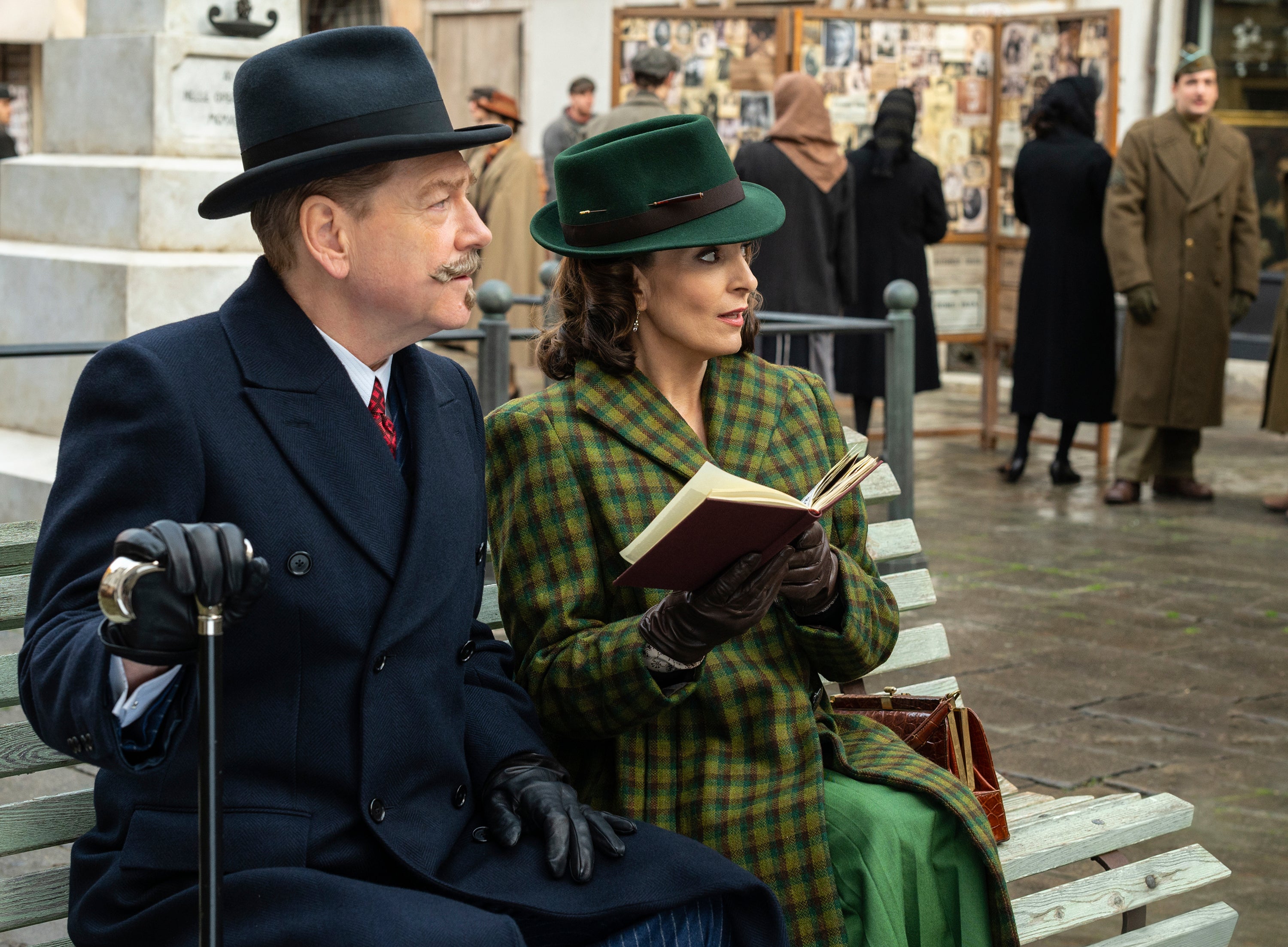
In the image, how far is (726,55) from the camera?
9.64 metres

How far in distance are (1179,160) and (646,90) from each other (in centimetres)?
284

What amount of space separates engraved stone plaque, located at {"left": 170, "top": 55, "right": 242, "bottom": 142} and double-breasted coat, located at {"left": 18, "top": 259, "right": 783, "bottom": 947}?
Answer: 167 inches

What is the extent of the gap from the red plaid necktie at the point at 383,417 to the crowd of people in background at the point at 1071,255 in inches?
238

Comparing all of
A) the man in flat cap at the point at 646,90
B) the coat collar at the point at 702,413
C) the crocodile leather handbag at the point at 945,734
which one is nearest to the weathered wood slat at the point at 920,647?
the crocodile leather handbag at the point at 945,734

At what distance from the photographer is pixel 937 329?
10102 millimetres

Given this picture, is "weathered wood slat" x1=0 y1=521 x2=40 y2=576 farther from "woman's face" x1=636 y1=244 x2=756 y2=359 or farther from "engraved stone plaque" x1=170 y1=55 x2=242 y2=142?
"engraved stone plaque" x1=170 y1=55 x2=242 y2=142

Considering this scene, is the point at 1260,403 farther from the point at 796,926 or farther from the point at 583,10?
the point at 796,926

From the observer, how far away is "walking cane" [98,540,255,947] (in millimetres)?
1635

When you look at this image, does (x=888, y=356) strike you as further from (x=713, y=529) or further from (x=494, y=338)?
(x=713, y=529)

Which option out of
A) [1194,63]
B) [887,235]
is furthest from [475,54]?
[1194,63]

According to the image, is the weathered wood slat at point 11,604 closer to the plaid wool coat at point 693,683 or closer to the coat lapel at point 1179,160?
the plaid wool coat at point 693,683

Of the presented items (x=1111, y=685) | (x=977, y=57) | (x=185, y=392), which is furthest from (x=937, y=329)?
(x=185, y=392)

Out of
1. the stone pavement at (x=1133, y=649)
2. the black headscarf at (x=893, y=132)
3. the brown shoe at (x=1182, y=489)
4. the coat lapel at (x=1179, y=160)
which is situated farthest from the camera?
the black headscarf at (x=893, y=132)

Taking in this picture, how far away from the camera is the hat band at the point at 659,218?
269cm
